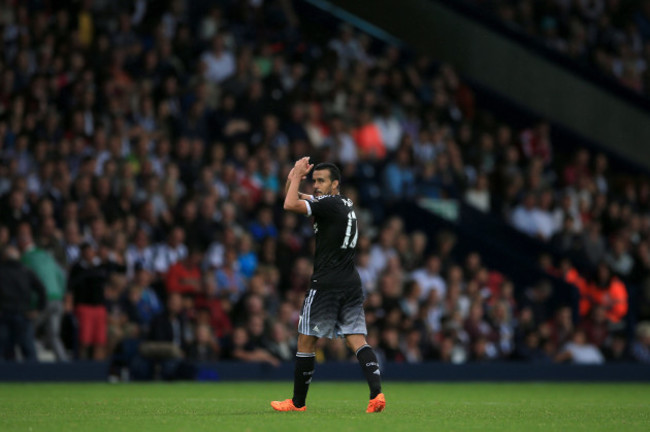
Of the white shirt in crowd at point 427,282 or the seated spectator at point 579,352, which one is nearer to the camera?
the white shirt in crowd at point 427,282

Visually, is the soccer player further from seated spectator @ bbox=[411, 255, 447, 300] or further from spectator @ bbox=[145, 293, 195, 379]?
seated spectator @ bbox=[411, 255, 447, 300]

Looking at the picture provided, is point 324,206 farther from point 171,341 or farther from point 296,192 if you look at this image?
point 171,341

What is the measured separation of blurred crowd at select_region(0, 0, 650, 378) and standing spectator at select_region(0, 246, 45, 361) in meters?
0.03

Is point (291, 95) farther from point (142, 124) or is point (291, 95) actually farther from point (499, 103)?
point (499, 103)

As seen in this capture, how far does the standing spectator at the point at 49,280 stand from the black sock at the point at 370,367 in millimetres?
8037

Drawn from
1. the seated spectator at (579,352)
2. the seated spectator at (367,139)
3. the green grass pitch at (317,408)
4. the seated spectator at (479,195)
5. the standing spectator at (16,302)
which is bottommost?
the green grass pitch at (317,408)

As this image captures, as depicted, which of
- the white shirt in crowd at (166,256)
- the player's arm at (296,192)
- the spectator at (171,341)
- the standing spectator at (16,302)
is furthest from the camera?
the white shirt in crowd at (166,256)

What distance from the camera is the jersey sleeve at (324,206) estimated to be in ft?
37.1

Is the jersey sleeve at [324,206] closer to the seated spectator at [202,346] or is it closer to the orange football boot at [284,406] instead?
the orange football boot at [284,406]

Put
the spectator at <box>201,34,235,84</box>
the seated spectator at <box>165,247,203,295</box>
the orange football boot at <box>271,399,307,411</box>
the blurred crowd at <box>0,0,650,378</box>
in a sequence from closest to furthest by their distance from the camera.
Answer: the orange football boot at <box>271,399,307,411</box> → the blurred crowd at <box>0,0,650,378</box> → the seated spectator at <box>165,247,203,295</box> → the spectator at <box>201,34,235,84</box>

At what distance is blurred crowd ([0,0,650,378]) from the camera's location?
Result: 62.1 ft

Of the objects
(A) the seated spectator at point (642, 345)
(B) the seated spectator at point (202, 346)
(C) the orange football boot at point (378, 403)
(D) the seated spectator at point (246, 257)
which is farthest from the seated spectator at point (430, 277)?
(C) the orange football boot at point (378, 403)

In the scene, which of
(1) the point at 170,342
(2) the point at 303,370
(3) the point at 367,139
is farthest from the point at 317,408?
(3) the point at 367,139

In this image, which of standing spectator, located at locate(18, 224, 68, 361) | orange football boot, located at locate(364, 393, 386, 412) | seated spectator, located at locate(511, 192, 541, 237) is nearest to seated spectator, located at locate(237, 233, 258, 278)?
standing spectator, located at locate(18, 224, 68, 361)
